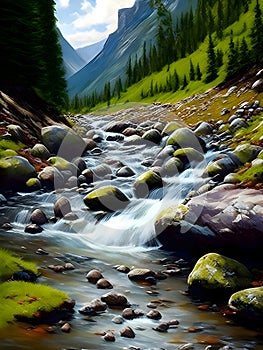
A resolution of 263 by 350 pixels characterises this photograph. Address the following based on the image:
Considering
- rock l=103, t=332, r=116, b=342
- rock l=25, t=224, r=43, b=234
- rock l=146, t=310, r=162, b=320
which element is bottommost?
rock l=146, t=310, r=162, b=320

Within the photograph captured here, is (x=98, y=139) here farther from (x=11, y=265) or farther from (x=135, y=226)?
(x=11, y=265)

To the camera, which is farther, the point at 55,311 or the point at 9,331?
the point at 55,311

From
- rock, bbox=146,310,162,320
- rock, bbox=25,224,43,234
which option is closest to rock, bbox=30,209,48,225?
rock, bbox=25,224,43,234

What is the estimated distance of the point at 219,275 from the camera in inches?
435

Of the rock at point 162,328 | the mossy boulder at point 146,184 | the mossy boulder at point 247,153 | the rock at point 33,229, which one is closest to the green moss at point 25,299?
the rock at point 162,328

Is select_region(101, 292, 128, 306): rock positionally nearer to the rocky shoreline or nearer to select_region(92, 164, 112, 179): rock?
the rocky shoreline

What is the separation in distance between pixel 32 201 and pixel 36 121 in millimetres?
13322

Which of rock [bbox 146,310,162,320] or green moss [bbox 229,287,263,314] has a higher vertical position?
rock [bbox 146,310,162,320]

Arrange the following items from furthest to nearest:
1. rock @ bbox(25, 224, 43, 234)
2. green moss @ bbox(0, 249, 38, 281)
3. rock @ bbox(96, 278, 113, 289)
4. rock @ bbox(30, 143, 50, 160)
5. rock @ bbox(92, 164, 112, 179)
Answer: rock @ bbox(30, 143, 50, 160), rock @ bbox(92, 164, 112, 179), rock @ bbox(25, 224, 43, 234), rock @ bbox(96, 278, 113, 289), green moss @ bbox(0, 249, 38, 281)

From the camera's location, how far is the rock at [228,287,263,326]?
30.8ft

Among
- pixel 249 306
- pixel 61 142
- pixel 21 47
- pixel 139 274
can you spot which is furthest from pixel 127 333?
pixel 21 47

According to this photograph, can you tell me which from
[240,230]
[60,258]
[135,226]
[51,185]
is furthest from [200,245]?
[51,185]

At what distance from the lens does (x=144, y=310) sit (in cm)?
959

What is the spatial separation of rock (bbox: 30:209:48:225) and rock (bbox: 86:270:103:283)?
18.0 feet
